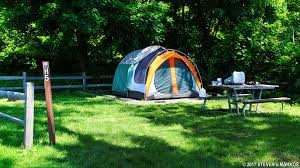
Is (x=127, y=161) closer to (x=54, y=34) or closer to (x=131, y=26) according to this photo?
(x=131, y=26)

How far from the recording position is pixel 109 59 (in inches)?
873

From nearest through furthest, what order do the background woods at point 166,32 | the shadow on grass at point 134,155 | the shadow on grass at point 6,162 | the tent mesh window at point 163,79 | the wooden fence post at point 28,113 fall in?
the shadow on grass at point 6,162
the shadow on grass at point 134,155
the wooden fence post at point 28,113
the tent mesh window at point 163,79
the background woods at point 166,32

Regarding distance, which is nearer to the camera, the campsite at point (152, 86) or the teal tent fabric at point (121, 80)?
the campsite at point (152, 86)

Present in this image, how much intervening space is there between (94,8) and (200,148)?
32.2 ft

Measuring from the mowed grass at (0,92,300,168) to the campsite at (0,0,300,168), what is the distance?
2cm

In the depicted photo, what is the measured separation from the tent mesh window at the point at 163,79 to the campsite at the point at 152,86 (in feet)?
A: 0.12

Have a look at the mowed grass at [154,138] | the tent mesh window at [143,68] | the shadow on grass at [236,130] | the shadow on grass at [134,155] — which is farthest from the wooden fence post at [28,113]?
the tent mesh window at [143,68]

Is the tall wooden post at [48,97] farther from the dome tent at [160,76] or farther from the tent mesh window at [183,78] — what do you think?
the tent mesh window at [183,78]

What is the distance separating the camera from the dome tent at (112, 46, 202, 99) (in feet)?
45.8

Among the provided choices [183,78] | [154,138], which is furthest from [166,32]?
[154,138]

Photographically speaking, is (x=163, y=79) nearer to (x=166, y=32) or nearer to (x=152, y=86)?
(x=152, y=86)

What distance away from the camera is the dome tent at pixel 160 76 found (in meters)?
14.0

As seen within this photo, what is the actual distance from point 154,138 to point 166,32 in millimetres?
12604

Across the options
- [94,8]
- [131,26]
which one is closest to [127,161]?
[94,8]
